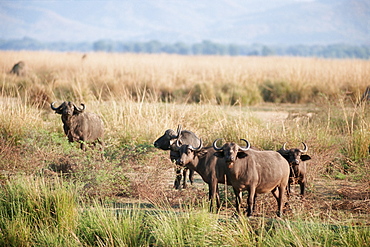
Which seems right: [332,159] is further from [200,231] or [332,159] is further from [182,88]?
[182,88]

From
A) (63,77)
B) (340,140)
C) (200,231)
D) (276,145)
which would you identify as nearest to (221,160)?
(200,231)

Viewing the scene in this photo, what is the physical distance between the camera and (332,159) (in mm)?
9906

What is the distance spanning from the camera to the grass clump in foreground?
21.5ft

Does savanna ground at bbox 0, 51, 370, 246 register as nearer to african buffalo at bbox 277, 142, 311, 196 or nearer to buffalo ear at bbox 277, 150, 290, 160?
african buffalo at bbox 277, 142, 311, 196

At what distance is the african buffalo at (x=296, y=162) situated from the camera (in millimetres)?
7527

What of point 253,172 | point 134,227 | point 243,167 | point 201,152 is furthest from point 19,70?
point 253,172

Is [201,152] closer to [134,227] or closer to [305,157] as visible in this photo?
[134,227]

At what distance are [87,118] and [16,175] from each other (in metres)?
1.96

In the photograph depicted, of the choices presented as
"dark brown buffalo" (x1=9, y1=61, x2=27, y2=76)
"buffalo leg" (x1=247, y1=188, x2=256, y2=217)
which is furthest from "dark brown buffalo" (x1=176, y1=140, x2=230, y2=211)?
"dark brown buffalo" (x1=9, y1=61, x2=27, y2=76)

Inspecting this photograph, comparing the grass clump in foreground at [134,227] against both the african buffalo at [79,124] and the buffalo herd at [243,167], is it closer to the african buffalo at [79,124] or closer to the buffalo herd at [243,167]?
the buffalo herd at [243,167]

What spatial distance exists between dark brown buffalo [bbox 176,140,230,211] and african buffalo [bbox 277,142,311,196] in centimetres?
104

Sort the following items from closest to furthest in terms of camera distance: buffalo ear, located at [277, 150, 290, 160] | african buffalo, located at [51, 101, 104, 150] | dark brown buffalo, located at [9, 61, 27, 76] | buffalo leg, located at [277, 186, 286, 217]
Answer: buffalo leg, located at [277, 186, 286, 217] < buffalo ear, located at [277, 150, 290, 160] < african buffalo, located at [51, 101, 104, 150] < dark brown buffalo, located at [9, 61, 27, 76]

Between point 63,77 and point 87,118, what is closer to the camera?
point 87,118

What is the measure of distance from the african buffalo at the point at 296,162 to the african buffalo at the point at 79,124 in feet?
13.3
